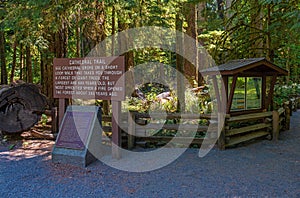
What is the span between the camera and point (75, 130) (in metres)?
5.55

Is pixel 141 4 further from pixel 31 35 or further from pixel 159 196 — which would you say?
pixel 159 196

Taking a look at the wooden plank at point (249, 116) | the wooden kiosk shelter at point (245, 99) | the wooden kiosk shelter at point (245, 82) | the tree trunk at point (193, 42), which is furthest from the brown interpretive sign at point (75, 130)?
the tree trunk at point (193, 42)

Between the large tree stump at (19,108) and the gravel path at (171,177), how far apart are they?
3.43 ft

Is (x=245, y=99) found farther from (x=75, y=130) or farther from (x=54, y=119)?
(x=54, y=119)

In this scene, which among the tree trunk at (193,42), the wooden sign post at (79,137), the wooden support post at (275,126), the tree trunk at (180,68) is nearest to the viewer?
the wooden sign post at (79,137)

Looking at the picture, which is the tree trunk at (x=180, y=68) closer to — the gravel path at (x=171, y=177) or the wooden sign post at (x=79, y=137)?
the gravel path at (x=171, y=177)

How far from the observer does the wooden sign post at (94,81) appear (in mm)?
5375

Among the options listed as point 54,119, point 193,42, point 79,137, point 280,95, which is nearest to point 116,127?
point 79,137

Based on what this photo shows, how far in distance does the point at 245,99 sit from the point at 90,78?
418cm

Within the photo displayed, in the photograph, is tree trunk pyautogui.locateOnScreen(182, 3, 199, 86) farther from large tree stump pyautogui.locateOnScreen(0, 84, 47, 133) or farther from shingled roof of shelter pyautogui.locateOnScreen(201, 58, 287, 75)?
large tree stump pyautogui.locateOnScreen(0, 84, 47, 133)

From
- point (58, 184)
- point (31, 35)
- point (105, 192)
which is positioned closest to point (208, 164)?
point (105, 192)

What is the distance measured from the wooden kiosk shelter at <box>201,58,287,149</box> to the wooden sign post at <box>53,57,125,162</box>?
2511mm

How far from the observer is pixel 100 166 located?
523cm

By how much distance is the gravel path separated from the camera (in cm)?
402
